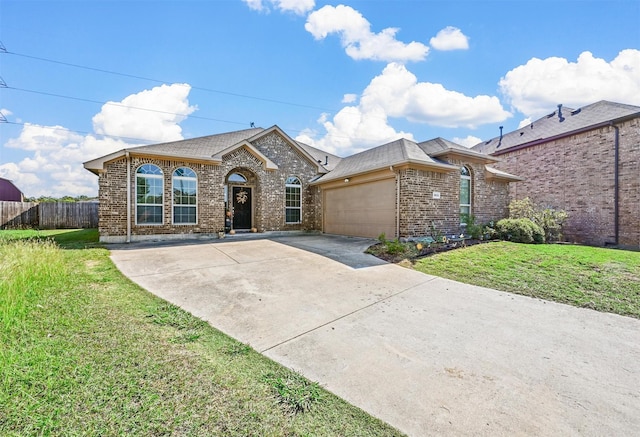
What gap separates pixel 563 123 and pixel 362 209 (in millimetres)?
12783

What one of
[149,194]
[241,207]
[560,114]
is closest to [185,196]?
[149,194]

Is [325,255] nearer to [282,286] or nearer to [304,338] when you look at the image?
[282,286]

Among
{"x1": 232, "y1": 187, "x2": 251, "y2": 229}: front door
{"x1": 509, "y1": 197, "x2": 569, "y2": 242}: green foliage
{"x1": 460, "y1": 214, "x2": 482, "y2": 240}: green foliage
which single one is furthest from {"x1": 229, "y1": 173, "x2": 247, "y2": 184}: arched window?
{"x1": 509, "y1": 197, "x2": 569, "y2": 242}: green foliage

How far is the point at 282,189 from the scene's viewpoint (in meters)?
14.0

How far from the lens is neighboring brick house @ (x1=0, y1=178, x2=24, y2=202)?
26594mm

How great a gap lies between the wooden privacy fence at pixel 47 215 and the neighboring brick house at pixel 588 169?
1088 inches

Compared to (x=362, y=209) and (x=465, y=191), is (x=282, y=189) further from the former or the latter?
(x=465, y=191)

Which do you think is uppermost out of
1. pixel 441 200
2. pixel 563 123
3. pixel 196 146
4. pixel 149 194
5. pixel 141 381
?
pixel 563 123

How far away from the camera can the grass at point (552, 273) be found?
483 centimetres

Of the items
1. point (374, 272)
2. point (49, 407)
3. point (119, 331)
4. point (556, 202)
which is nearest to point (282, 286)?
point (374, 272)

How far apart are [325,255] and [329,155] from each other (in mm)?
12231

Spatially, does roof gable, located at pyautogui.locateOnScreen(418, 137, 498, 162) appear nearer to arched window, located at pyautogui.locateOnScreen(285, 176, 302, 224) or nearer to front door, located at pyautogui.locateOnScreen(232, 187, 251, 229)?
arched window, located at pyautogui.locateOnScreen(285, 176, 302, 224)

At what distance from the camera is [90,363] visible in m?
2.52

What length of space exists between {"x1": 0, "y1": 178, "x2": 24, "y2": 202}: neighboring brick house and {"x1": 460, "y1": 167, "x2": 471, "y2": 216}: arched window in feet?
128
